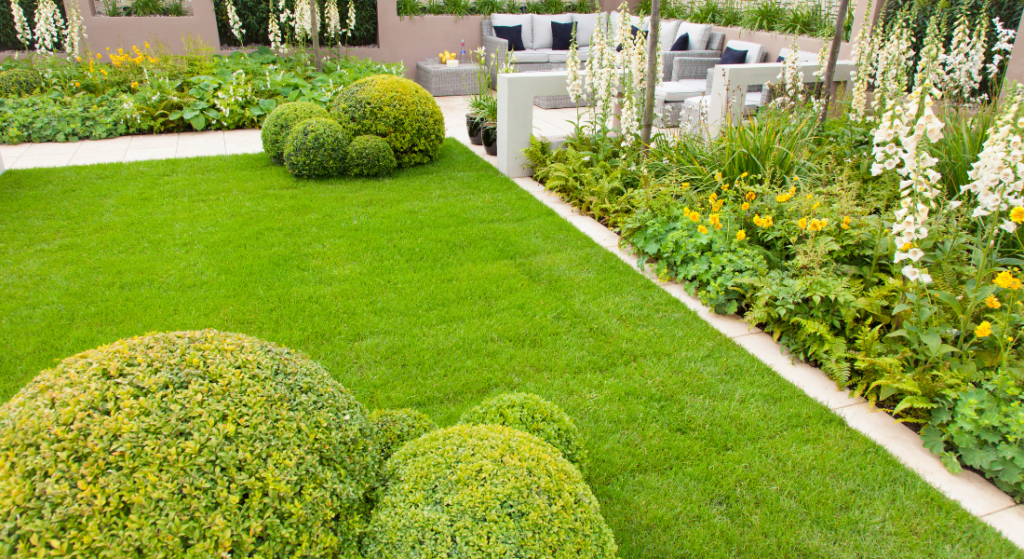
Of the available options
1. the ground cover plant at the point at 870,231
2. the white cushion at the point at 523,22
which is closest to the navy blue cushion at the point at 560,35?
the white cushion at the point at 523,22

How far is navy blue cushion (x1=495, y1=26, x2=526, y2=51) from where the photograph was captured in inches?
429

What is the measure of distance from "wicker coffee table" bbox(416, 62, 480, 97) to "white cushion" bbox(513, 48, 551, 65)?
76 cm

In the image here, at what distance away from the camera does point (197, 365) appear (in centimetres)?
144

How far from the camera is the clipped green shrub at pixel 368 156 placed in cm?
577

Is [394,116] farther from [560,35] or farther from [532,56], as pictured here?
[560,35]

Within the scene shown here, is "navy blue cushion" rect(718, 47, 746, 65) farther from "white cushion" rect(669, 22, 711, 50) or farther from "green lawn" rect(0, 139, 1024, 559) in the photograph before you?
"green lawn" rect(0, 139, 1024, 559)

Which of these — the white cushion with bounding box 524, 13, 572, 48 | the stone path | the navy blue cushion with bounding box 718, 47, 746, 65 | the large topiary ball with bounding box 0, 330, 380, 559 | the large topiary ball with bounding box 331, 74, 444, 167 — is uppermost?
the white cushion with bounding box 524, 13, 572, 48

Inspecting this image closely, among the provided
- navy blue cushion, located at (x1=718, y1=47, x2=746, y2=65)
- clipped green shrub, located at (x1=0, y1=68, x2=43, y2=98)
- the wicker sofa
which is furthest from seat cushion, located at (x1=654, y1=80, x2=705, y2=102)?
clipped green shrub, located at (x1=0, y1=68, x2=43, y2=98)

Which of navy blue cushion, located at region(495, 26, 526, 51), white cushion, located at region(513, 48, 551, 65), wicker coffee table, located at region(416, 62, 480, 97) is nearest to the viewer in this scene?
wicker coffee table, located at region(416, 62, 480, 97)

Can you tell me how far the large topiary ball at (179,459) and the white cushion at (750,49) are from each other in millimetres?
8415

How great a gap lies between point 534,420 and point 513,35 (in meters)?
10.2

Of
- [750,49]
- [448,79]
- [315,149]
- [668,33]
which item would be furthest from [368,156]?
[668,33]

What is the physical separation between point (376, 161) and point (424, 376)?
344 cm

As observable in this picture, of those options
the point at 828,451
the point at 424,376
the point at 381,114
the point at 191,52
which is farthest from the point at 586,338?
the point at 191,52
